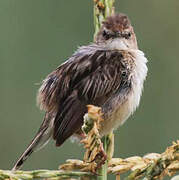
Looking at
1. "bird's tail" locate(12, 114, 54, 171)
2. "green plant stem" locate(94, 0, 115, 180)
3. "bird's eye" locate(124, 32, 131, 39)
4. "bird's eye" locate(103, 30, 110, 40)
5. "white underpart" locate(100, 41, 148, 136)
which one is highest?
"bird's eye" locate(124, 32, 131, 39)

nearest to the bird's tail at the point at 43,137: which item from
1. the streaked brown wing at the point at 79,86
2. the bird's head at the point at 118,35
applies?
the streaked brown wing at the point at 79,86

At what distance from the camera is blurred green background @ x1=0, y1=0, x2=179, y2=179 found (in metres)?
5.88

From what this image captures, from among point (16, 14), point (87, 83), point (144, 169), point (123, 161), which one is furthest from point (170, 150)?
point (16, 14)

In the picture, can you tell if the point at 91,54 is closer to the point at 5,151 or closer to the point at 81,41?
the point at 81,41

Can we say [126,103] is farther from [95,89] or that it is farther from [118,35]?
[118,35]

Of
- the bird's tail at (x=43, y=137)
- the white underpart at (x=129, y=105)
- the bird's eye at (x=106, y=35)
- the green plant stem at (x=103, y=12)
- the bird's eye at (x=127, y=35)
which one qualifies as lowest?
the bird's tail at (x=43, y=137)

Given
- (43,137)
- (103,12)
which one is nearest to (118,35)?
(103,12)

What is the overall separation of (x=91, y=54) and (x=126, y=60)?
0.33 m

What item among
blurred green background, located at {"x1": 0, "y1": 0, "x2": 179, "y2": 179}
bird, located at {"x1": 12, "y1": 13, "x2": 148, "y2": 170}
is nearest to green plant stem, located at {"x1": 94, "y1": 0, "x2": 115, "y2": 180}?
bird, located at {"x1": 12, "y1": 13, "x2": 148, "y2": 170}

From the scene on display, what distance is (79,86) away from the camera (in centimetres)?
440

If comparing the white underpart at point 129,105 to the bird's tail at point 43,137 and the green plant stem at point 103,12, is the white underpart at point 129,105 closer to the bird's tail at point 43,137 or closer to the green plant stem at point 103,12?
the green plant stem at point 103,12

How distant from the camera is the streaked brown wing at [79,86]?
4.18 metres

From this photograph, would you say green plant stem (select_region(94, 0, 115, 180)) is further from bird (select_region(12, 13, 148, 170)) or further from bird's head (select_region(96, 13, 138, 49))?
bird's head (select_region(96, 13, 138, 49))

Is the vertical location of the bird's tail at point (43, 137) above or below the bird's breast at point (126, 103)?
below
